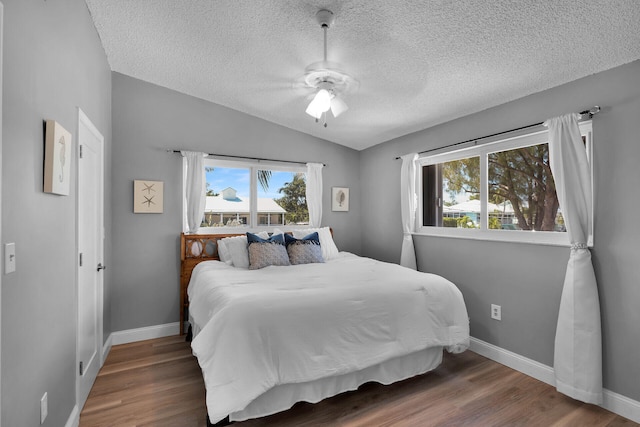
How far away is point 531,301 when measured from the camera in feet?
8.95

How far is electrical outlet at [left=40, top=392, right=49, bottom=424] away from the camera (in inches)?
59.2

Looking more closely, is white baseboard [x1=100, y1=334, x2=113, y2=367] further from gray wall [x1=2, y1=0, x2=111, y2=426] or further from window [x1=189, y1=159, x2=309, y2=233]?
window [x1=189, y1=159, x2=309, y2=233]

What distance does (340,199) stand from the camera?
4785 millimetres

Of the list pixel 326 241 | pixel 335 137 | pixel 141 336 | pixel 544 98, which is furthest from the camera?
pixel 335 137

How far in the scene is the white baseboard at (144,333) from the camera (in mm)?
3367

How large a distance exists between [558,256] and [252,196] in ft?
10.7

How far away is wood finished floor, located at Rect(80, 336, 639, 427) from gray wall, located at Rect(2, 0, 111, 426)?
44cm

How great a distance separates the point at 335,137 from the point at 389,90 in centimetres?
162

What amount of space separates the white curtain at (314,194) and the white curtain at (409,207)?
117 cm

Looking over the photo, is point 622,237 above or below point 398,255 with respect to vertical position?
above

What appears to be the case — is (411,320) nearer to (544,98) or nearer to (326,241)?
(326,241)

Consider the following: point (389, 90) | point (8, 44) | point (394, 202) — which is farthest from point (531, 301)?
point (8, 44)

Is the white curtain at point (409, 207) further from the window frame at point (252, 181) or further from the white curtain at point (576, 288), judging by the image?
the white curtain at point (576, 288)

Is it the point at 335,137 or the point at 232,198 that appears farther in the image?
the point at 335,137
